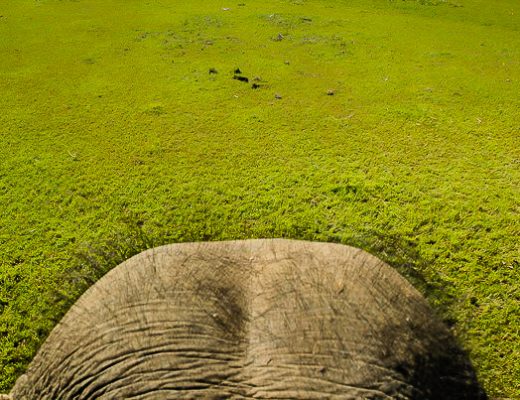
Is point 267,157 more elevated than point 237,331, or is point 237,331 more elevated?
point 237,331

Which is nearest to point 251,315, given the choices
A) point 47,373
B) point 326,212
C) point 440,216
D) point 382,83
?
point 47,373

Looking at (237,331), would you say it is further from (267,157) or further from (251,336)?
(267,157)

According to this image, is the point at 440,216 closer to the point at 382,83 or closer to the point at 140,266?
the point at 140,266

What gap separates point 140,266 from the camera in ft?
8.34

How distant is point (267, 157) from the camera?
16.1ft

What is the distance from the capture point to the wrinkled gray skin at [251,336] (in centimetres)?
200

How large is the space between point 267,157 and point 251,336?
3095 mm

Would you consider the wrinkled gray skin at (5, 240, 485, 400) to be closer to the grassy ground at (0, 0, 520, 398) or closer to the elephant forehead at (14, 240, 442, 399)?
the elephant forehead at (14, 240, 442, 399)

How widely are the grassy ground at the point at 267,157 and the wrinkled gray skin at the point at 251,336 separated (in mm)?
806

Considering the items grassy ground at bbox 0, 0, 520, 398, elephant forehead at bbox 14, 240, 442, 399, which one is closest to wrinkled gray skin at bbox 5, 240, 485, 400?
elephant forehead at bbox 14, 240, 442, 399

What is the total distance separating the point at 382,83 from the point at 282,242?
4971 millimetres

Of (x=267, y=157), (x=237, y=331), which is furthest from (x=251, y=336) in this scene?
(x=267, y=157)

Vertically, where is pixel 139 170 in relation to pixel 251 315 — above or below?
below

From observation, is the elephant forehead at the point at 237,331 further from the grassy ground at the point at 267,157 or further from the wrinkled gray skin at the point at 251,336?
the grassy ground at the point at 267,157
